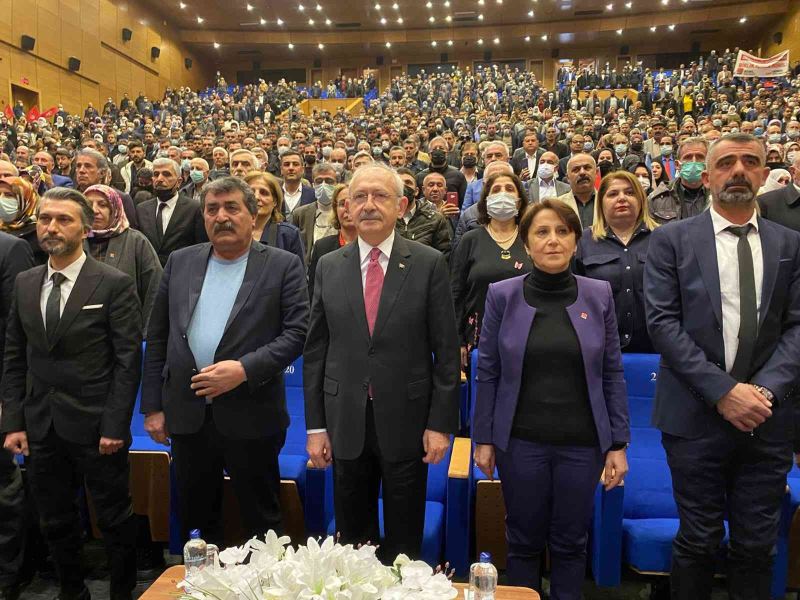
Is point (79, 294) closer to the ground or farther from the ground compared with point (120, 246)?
closer to the ground

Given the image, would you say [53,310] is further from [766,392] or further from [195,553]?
[766,392]

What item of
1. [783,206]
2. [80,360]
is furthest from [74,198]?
[783,206]

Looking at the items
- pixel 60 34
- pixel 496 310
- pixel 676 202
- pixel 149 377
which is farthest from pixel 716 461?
pixel 60 34

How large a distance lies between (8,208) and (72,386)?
3.96 feet

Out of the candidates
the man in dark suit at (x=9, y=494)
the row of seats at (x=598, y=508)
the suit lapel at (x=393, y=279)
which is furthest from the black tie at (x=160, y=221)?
the suit lapel at (x=393, y=279)

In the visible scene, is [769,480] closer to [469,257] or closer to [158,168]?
[469,257]

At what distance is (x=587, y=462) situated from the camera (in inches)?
69.1

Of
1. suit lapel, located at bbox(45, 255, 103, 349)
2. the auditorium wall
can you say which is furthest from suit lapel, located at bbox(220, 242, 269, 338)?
the auditorium wall

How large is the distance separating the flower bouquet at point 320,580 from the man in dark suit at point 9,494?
151 cm

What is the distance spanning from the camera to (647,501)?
2.21 metres

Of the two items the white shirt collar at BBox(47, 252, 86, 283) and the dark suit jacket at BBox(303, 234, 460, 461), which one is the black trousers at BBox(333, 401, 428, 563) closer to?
the dark suit jacket at BBox(303, 234, 460, 461)

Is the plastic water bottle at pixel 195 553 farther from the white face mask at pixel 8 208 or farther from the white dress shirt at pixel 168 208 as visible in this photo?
the white dress shirt at pixel 168 208

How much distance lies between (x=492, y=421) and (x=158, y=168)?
2.80 meters

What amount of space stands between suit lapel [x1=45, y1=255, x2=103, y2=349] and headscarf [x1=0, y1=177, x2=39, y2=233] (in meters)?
0.94
